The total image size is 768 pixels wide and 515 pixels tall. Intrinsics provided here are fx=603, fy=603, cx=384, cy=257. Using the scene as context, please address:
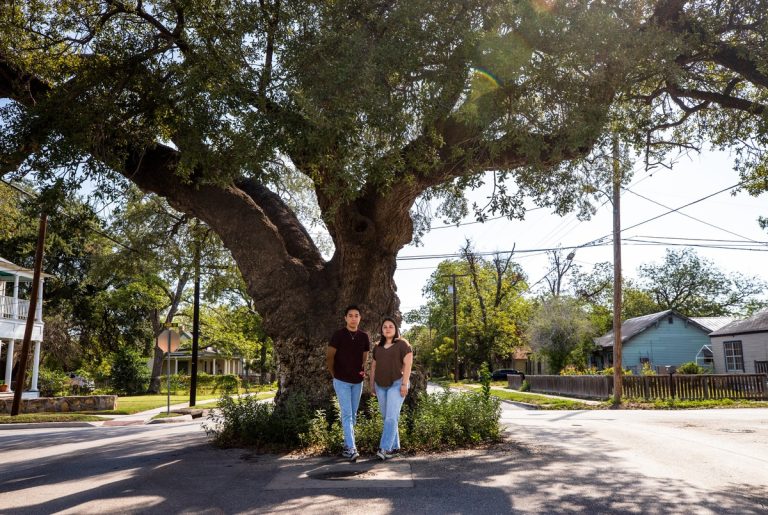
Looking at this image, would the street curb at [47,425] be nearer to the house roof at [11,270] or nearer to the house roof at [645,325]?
the house roof at [11,270]

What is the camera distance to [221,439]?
916 centimetres

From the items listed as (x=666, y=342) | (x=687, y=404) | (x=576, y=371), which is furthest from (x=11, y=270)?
(x=666, y=342)

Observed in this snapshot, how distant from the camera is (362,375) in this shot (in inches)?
298

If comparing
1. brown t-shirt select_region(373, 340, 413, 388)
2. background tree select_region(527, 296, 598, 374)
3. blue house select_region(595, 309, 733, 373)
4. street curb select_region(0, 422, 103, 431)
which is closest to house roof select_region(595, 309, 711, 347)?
blue house select_region(595, 309, 733, 373)

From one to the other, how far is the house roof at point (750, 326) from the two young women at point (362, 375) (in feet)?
99.5

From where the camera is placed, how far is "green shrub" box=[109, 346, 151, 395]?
3950 cm

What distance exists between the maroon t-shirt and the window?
1280 inches

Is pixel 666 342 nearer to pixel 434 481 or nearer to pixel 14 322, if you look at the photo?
pixel 14 322

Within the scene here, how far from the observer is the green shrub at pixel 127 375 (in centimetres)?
3950

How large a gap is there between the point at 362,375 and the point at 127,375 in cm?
3670

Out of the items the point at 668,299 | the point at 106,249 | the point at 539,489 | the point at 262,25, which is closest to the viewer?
the point at 539,489

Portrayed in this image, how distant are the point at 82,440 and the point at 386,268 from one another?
767 centimetres

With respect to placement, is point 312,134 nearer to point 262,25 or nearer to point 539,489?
point 262,25

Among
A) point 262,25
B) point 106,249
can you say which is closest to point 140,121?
point 262,25
